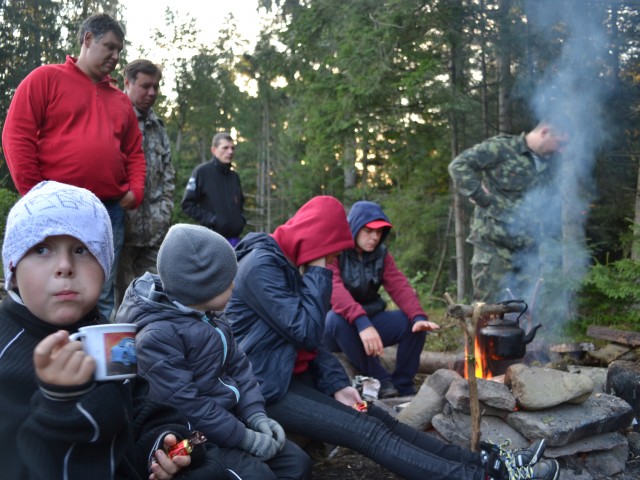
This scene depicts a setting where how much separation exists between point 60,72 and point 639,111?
6126 millimetres

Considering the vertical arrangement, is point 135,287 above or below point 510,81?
below

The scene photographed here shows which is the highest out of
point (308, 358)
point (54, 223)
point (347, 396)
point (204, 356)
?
point (54, 223)

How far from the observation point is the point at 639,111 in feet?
23.7

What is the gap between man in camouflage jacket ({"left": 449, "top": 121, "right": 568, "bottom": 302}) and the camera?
248 inches

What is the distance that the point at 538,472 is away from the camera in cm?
315

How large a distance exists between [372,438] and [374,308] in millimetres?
1911

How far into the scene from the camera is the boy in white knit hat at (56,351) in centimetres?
142

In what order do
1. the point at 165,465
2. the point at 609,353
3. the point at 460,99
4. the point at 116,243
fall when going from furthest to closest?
1. the point at 460,99
2. the point at 609,353
3. the point at 116,243
4. the point at 165,465

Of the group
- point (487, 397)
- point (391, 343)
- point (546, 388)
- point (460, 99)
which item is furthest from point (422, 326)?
point (460, 99)

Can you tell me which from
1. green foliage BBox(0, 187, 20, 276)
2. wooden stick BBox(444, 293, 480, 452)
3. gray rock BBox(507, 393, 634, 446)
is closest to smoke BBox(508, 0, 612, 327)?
gray rock BBox(507, 393, 634, 446)

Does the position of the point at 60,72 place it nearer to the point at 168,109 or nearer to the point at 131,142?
the point at 131,142

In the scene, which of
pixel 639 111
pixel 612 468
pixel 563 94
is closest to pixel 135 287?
pixel 612 468

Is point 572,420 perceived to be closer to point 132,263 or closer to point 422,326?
point 422,326

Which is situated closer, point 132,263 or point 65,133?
point 65,133
